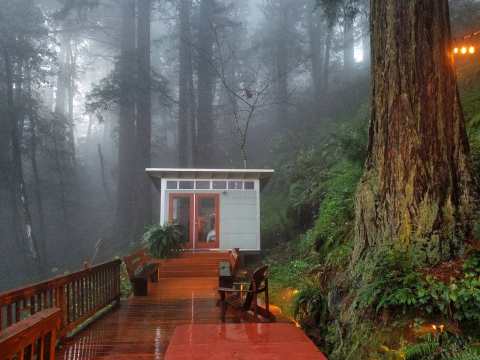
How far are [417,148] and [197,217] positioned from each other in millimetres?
8992

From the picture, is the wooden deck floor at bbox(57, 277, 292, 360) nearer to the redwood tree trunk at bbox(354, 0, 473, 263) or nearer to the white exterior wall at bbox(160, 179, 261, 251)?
the redwood tree trunk at bbox(354, 0, 473, 263)

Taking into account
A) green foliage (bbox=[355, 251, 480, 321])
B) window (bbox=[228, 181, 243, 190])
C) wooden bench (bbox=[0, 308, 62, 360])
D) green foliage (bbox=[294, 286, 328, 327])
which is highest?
window (bbox=[228, 181, 243, 190])

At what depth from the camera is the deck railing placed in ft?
11.4

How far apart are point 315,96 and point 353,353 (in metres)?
22.2

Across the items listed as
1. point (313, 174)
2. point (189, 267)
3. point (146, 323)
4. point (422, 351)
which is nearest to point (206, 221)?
point (189, 267)

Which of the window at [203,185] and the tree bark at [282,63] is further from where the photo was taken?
the tree bark at [282,63]

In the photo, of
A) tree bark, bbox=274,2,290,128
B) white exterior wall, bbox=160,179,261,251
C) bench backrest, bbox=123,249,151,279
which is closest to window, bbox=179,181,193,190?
white exterior wall, bbox=160,179,261,251

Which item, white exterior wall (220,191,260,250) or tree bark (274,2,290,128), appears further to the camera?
tree bark (274,2,290,128)

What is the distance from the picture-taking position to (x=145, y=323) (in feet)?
17.0

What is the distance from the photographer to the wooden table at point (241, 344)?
2.31 metres

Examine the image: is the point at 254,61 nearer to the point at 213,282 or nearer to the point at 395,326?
the point at 213,282

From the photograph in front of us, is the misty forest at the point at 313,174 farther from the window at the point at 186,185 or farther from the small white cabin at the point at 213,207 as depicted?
the window at the point at 186,185

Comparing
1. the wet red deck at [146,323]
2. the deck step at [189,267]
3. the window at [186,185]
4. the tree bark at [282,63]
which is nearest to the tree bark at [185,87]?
the tree bark at [282,63]

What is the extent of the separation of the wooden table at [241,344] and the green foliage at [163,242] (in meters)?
7.89
